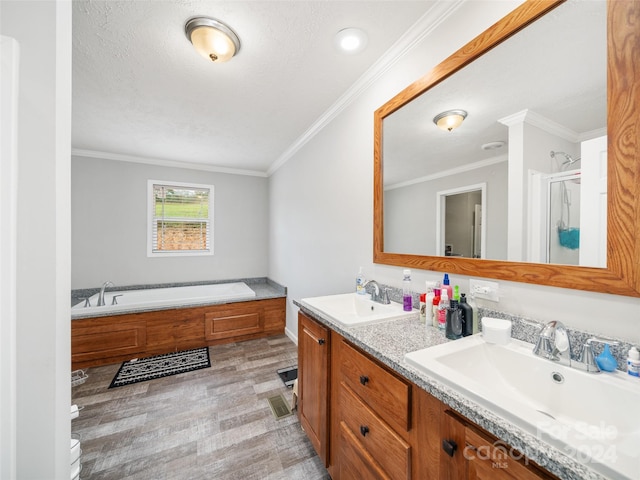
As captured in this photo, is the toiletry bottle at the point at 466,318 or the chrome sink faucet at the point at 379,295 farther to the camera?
the chrome sink faucet at the point at 379,295

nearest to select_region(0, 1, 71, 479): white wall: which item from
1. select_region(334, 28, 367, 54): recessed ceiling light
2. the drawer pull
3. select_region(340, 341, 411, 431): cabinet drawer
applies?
select_region(340, 341, 411, 431): cabinet drawer

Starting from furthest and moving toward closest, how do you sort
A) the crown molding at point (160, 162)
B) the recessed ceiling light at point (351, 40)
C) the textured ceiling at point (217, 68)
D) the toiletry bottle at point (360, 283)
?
the crown molding at point (160, 162) < the toiletry bottle at point (360, 283) < the recessed ceiling light at point (351, 40) < the textured ceiling at point (217, 68)

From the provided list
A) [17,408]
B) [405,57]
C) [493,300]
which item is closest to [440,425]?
[493,300]

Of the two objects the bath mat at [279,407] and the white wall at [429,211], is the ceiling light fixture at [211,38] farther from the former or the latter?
the bath mat at [279,407]

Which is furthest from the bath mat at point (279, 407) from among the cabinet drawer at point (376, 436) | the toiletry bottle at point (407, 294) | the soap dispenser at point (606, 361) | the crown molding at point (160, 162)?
the crown molding at point (160, 162)

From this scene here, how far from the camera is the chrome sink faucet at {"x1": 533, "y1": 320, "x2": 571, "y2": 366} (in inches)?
32.2

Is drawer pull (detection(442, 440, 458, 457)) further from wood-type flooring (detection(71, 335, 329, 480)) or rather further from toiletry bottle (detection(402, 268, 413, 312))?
wood-type flooring (detection(71, 335, 329, 480))

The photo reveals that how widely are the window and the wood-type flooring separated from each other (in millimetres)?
1831

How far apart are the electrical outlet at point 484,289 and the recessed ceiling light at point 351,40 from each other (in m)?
1.52

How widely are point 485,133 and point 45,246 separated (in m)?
1.71

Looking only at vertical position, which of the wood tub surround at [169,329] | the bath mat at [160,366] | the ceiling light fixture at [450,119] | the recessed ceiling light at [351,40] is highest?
the recessed ceiling light at [351,40]

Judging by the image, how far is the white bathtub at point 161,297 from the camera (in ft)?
9.05

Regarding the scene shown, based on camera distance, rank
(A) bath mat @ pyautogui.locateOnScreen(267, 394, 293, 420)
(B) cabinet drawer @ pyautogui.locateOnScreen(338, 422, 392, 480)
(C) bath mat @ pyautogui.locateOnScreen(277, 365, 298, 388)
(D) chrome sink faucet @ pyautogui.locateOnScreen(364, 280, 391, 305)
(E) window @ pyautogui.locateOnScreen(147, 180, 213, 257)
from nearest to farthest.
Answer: (B) cabinet drawer @ pyautogui.locateOnScreen(338, 422, 392, 480) < (D) chrome sink faucet @ pyautogui.locateOnScreen(364, 280, 391, 305) < (A) bath mat @ pyautogui.locateOnScreen(267, 394, 293, 420) < (C) bath mat @ pyautogui.locateOnScreen(277, 365, 298, 388) < (E) window @ pyautogui.locateOnScreen(147, 180, 213, 257)

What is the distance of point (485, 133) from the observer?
1.17 metres
